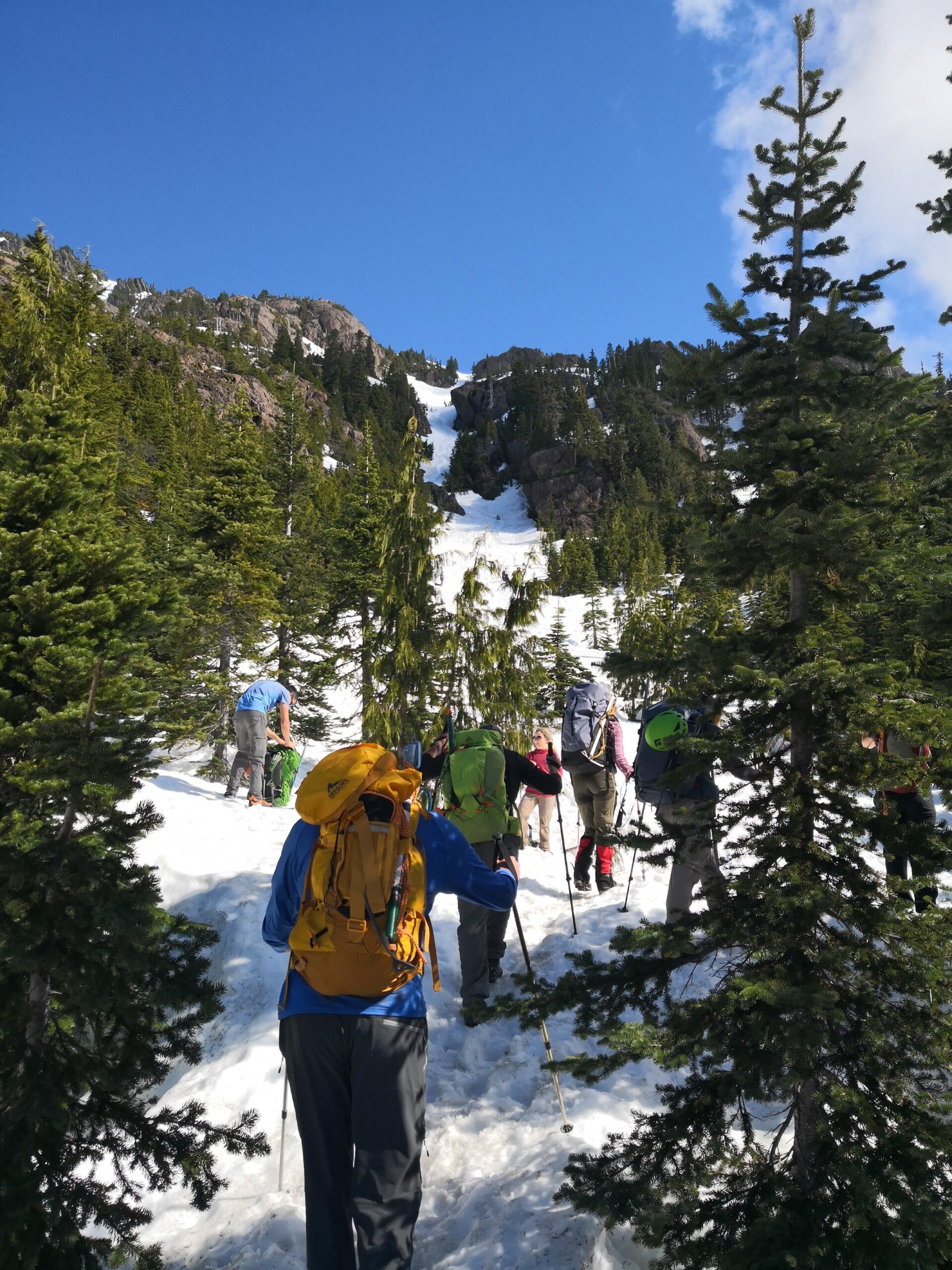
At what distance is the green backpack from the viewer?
6004 millimetres

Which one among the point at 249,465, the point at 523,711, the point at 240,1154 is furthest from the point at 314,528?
the point at 240,1154

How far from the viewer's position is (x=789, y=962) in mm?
2971

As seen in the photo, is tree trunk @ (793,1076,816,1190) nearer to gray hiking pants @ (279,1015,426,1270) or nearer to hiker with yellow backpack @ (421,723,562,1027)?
gray hiking pants @ (279,1015,426,1270)

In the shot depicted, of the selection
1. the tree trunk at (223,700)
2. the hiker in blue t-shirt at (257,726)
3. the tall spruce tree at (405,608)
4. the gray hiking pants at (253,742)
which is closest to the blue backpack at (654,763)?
the tall spruce tree at (405,608)

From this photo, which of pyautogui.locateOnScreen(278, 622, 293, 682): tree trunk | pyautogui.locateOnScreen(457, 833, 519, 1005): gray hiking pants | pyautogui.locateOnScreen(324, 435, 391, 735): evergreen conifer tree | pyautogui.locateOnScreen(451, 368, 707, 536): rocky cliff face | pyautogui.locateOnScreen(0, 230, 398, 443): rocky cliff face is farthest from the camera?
pyautogui.locateOnScreen(451, 368, 707, 536): rocky cliff face

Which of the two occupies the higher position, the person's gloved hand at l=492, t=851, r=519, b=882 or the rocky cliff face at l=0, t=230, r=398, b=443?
the rocky cliff face at l=0, t=230, r=398, b=443

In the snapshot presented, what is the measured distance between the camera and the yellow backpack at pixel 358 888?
2.98 meters

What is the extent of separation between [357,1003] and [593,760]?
581 cm

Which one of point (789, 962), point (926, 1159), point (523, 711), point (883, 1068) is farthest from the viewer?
point (523, 711)

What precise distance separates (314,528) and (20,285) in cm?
2281

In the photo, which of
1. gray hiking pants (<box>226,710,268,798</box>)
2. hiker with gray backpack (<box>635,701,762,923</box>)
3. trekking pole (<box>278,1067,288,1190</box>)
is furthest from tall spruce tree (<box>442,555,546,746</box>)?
trekking pole (<box>278,1067,288,1190</box>)

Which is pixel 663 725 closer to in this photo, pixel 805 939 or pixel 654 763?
Result: pixel 654 763

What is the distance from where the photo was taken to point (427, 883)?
11.2ft

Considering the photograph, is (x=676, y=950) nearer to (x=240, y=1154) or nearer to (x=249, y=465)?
(x=240, y=1154)
